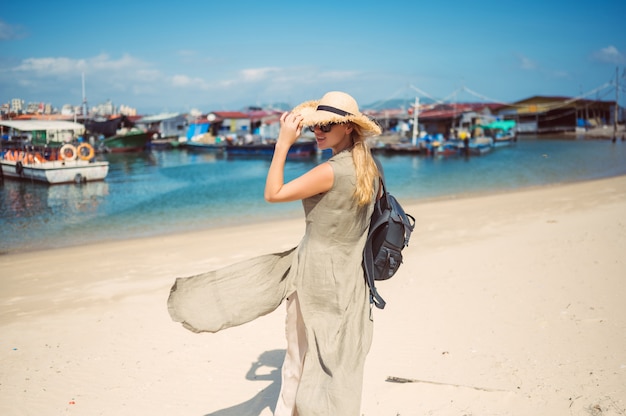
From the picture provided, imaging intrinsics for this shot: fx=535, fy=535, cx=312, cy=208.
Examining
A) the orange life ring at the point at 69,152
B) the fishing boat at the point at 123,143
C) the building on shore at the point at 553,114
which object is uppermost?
the building on shore at the point at 553,114

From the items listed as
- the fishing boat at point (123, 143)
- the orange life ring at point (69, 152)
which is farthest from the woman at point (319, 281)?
the fishing boat at point (123, 143)

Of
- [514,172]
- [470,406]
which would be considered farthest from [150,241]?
[514,172]

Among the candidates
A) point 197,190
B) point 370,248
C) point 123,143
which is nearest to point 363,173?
point 370,248

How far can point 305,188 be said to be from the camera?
2.30m

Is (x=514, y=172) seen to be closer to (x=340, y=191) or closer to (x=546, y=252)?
(x=546, y=252)

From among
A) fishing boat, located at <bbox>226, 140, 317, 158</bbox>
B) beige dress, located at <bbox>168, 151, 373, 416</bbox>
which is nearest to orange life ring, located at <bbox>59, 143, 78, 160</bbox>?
fishing boat, located at <bbox>226, 140, 317, 158</bbox>

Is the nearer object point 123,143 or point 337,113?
point 337,113

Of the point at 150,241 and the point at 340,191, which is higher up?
the point at 340,191

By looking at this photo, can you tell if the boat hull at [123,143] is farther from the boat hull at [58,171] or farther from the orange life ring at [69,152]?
the boat hull at [58,171]

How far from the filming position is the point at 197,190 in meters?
24.8

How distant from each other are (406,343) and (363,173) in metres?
2.54

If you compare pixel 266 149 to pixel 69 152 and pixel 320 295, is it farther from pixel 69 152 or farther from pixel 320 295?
pixel 320 295

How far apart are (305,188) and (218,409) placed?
6.65ft

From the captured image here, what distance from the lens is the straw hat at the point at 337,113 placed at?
7.74 ft
